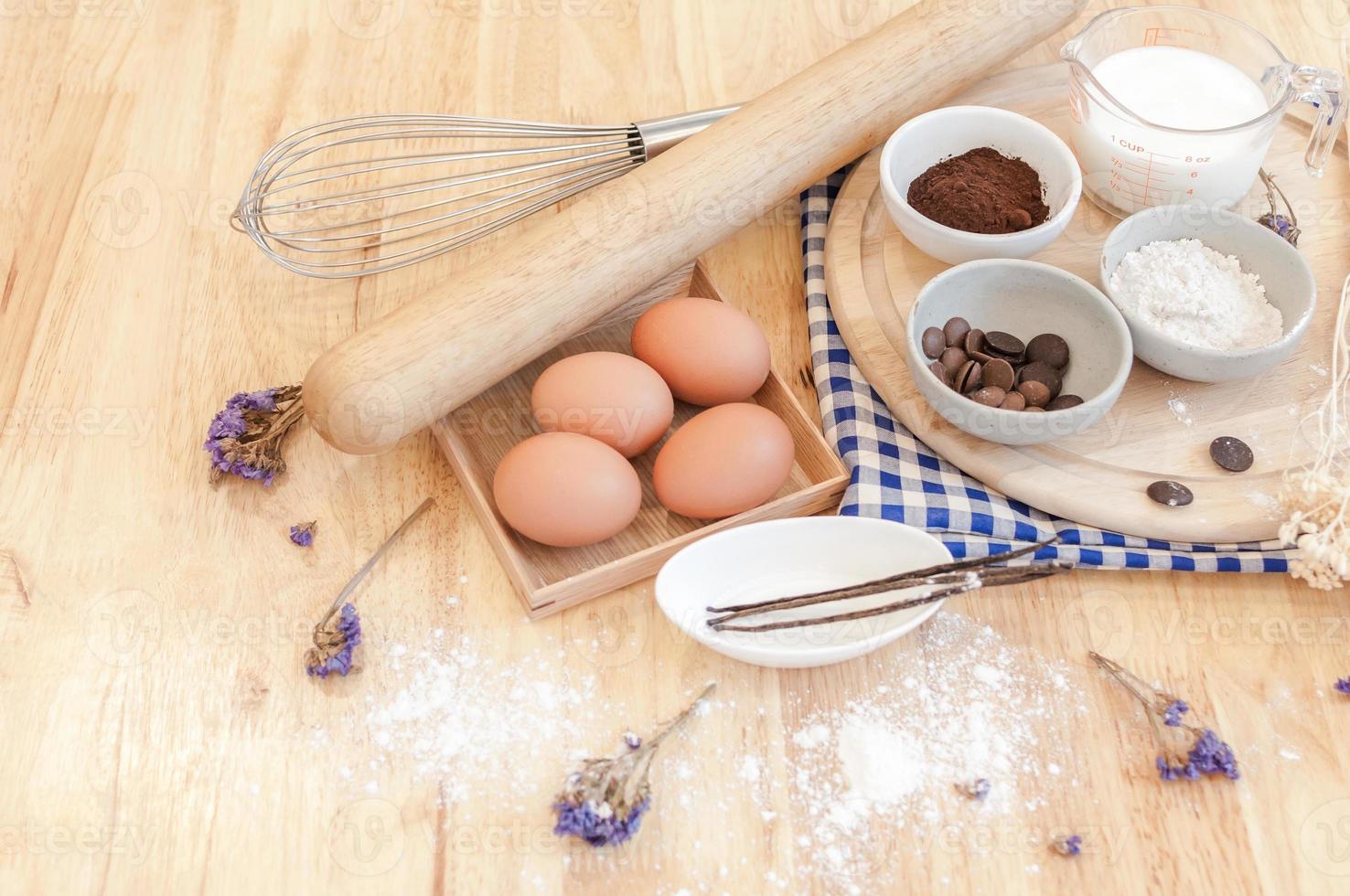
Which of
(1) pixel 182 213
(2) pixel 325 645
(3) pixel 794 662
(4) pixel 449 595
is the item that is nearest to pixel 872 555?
(3) pixel 794 662

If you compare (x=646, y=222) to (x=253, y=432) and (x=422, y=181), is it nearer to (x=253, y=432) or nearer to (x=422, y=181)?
(x=422, y=181)

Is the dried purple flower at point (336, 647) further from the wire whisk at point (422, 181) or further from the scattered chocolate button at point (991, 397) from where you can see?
the scattered chocolate button at point (991, 397)

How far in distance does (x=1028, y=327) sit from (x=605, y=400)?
1.56 feet

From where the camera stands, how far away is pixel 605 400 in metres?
1.12

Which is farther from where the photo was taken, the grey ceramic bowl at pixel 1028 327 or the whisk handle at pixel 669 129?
the whisk handle at pixel 669 129

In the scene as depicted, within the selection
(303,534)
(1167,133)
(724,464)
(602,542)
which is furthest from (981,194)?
(303,534)

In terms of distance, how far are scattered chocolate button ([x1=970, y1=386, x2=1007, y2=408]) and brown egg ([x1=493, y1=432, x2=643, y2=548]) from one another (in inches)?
14.0

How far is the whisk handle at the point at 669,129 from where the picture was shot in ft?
4.62

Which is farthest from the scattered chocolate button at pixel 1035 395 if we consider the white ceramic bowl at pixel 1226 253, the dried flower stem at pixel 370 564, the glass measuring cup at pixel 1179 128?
the dried flower stem at pixel 370 564

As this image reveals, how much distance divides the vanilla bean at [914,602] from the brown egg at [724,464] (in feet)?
0.38

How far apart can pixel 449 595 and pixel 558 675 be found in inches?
5.7

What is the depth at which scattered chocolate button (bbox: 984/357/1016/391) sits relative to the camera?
45.4 inches

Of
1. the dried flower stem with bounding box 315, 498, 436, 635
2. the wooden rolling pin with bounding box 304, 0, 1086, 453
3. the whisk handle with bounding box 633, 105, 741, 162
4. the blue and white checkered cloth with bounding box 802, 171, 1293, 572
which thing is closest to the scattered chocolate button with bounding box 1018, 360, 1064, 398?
the blue and white checkered cloth with bounding box 802, 171, 1293, 572

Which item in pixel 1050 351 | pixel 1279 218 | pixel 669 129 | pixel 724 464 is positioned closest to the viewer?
pixel 724 464
